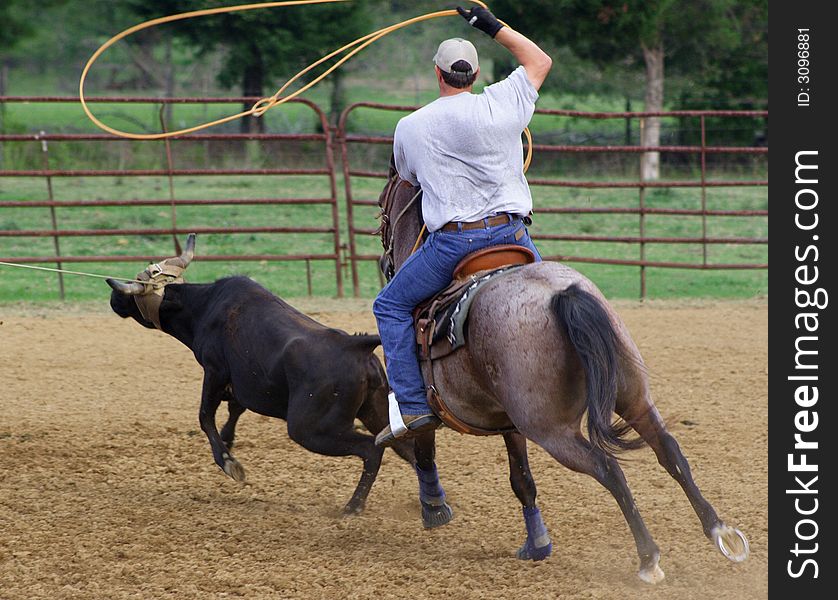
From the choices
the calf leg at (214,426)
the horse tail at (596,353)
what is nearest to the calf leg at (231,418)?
the calf leg at (214,426)

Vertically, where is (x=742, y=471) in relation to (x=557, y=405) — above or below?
below

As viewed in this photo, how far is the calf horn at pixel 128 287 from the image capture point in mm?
5593

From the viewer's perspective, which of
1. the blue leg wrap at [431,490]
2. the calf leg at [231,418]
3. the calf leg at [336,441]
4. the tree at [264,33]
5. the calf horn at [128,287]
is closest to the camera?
the blue leg wrap at [431,490]

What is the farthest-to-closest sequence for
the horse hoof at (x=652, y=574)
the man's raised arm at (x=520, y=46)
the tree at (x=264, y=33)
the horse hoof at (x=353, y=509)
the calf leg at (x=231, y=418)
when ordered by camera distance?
the tree at (x=264, y=33) < the calf leg at (x=231, y=418) < the horse hoof at (x=353, y=509) < the man's raised arm at (x=520, y=46) < the horse hoof at (x=652, y=574)

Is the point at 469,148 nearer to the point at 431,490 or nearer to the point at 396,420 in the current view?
the point at 396,420

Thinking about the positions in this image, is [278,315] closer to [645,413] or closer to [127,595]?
[127,595]

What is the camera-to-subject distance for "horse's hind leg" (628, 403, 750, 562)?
409 centimetres

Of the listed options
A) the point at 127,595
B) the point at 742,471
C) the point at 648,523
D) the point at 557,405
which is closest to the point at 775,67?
the point at 742,471

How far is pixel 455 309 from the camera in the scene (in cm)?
423

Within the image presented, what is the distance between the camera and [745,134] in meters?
24.6

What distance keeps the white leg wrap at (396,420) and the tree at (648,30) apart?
17.9 meters

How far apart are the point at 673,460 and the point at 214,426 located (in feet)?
8.39

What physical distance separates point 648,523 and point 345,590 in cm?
162

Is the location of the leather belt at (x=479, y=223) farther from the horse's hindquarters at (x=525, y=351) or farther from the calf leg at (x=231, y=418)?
the calf leg at (x=231, y=418)
